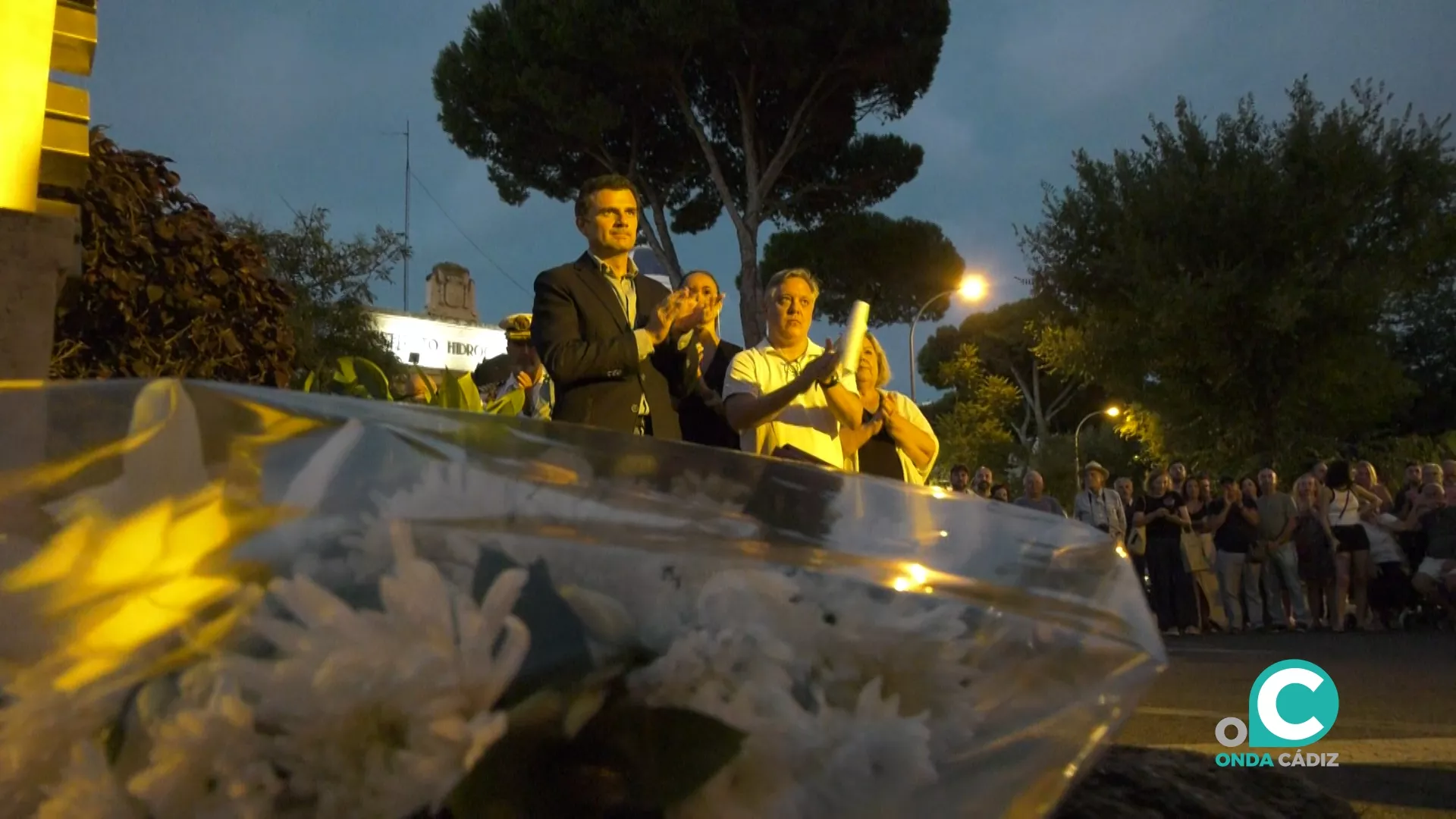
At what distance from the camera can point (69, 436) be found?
0.65m

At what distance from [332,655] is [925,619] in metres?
0.35

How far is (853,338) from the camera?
11.1ft

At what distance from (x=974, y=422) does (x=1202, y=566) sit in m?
25.3

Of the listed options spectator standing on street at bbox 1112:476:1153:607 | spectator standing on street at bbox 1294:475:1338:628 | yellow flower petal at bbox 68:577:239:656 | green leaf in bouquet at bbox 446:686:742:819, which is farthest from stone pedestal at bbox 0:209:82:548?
spectator standing on street at bbox 1294:475:1338:628

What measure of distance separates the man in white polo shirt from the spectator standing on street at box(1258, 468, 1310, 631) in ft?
26.8

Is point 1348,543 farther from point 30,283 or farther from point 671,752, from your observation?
point 671,752

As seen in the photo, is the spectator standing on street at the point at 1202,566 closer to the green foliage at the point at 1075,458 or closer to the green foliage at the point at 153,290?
the green foliage at the point at 153,290

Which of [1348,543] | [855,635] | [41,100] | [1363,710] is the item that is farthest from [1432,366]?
[855,635]

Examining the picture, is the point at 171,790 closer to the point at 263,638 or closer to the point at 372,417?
the point at 263,638

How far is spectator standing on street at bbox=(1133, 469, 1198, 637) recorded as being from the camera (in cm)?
1000

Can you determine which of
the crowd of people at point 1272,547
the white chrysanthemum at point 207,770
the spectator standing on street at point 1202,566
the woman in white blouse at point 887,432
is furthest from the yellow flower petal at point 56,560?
the spectator standing on street at point 1202,566

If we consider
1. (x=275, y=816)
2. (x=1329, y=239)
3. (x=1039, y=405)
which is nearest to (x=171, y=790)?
(x=275, y=816)

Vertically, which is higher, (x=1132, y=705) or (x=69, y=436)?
(x=69, y=436)

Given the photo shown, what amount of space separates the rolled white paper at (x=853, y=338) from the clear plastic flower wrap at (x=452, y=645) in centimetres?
259
